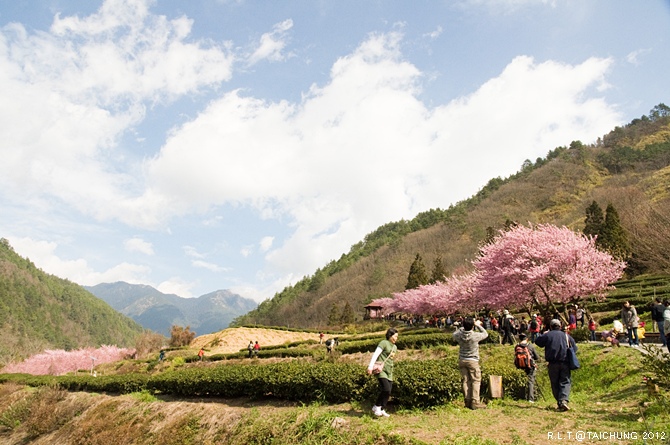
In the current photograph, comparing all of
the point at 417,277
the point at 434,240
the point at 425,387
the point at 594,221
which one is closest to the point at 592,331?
the point at 425,387

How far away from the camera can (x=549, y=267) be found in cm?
2006

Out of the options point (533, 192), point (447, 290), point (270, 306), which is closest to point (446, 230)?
point (533, 192)

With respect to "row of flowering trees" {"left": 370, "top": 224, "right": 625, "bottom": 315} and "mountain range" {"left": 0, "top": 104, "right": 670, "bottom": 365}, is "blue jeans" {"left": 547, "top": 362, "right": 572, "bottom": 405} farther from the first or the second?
"mountain range" {"left": 0, "top": 104, "right": 670, "bottom": 365}

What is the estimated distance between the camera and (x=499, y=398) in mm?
8922

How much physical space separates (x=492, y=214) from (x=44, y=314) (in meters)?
135

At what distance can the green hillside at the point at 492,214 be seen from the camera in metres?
83.8

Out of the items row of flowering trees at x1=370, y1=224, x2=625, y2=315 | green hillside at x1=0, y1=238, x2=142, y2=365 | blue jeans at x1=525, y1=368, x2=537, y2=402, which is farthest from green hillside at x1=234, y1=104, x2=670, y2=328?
blue jeans at x1=525, y1=368, x2=537, y2=402

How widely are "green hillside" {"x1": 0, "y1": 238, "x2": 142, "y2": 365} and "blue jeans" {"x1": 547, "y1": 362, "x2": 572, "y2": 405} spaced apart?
99907mm

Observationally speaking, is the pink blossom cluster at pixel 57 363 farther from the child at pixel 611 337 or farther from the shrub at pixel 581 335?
the child at pixel 611 337

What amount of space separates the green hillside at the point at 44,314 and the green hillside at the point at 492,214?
56106 mm

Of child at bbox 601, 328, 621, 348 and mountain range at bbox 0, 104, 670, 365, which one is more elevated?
mountain range at bbox 0, 104, 670, 365

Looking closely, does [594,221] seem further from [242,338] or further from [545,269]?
[242,338]

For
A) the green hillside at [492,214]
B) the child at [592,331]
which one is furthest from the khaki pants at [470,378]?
the green hillside at [492,214]

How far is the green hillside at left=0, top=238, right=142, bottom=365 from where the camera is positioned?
104m
